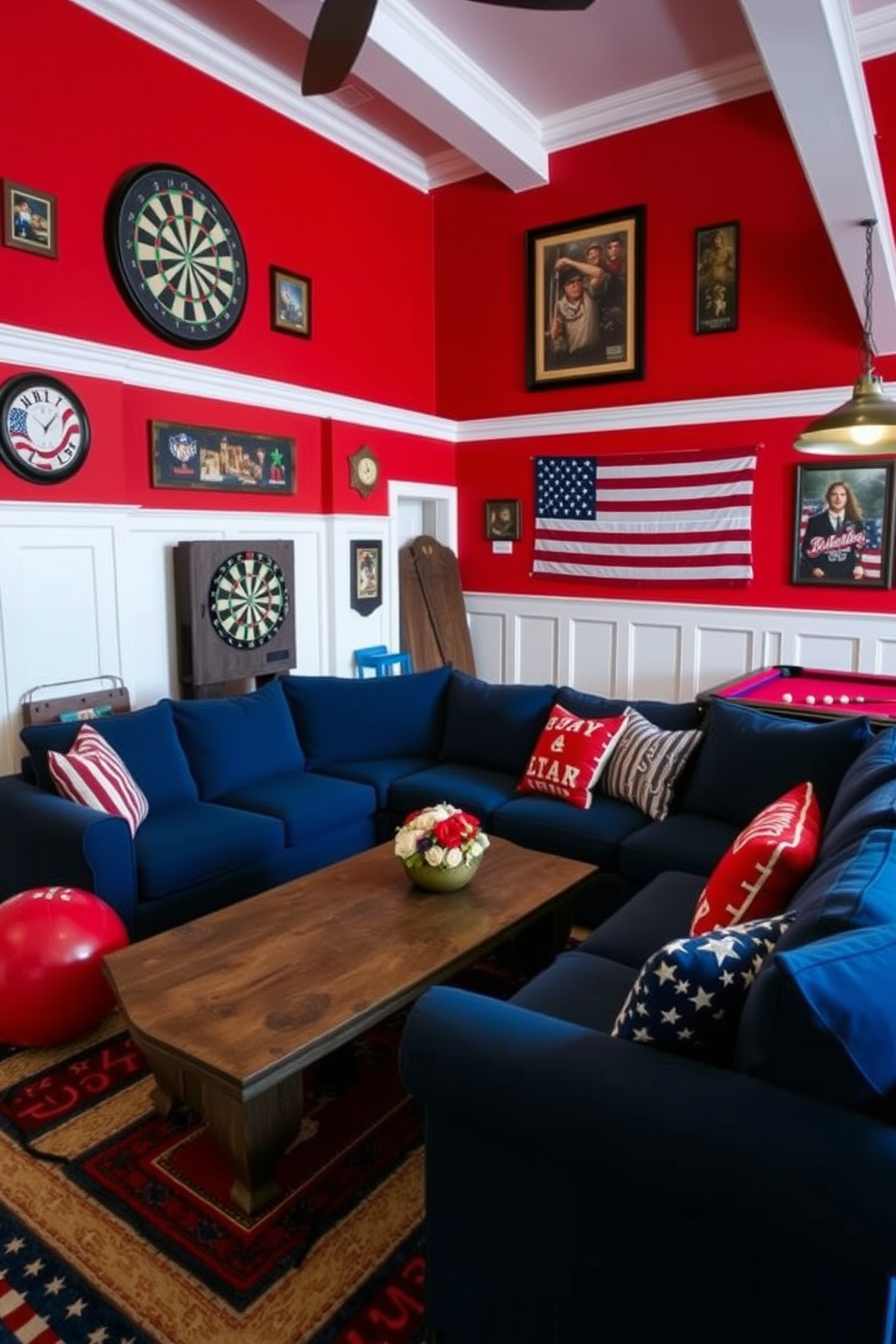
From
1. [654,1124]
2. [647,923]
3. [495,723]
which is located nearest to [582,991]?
[647,923]

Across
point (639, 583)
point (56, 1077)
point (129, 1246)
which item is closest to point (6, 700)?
point (56, 1077)

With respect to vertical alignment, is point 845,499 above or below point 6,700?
above

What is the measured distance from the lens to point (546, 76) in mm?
5398

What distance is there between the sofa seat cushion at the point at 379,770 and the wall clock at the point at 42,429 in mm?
1905

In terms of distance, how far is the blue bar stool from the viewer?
6.03m

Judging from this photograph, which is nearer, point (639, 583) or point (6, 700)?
point (6, 700)

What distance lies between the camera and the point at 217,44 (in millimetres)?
4855

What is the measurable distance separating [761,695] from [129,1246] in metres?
3.47

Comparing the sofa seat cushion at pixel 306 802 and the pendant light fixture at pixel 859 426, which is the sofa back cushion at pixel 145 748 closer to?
the sofa seat cushion at pixel 306 802

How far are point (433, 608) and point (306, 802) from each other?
310 centimetres

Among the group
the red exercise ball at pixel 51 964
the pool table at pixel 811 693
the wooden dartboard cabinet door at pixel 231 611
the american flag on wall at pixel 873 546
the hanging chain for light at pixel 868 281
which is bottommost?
the red exercise ball at pixel 51 964

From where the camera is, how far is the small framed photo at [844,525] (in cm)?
521

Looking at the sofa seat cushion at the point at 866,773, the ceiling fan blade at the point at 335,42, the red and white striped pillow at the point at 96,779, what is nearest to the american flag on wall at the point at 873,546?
the sofa seat cushion at the point at 866,773

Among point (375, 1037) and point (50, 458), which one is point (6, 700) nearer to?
point (50, 458)
